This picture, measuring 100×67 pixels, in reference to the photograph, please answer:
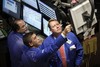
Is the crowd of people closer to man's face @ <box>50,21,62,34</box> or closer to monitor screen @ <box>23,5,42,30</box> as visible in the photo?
man's face @ <box>50,21,62,34</box>

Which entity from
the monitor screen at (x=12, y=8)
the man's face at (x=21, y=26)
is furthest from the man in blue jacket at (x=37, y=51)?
the monitor screen at (x=12, y=8)

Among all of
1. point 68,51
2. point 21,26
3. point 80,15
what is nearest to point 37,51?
point 68,51

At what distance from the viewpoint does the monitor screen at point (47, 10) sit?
12.4ft

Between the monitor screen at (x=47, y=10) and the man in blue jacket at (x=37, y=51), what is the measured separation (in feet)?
2.51

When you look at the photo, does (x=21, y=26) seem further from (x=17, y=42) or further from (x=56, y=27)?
(x=56, y=27)

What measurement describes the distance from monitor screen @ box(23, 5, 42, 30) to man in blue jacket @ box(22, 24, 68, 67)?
96 centimetres

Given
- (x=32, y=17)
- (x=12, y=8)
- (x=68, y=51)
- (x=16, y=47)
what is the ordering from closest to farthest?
(x=68, y=51) < (x=16, y=47) < (x=32, y=17) < (x=12, y=8)

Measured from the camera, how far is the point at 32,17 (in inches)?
161

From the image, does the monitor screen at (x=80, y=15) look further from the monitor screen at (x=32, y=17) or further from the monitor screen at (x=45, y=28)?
the monitor screen at (x=32, y=17)

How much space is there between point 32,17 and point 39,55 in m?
1.31

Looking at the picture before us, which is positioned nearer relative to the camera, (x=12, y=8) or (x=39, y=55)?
(x=39, y=55)

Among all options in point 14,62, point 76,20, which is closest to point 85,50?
point 76,20

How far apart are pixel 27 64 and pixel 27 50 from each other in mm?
146

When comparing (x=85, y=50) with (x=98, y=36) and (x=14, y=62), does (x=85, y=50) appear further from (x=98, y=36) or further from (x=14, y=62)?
(x=14, y=62)
